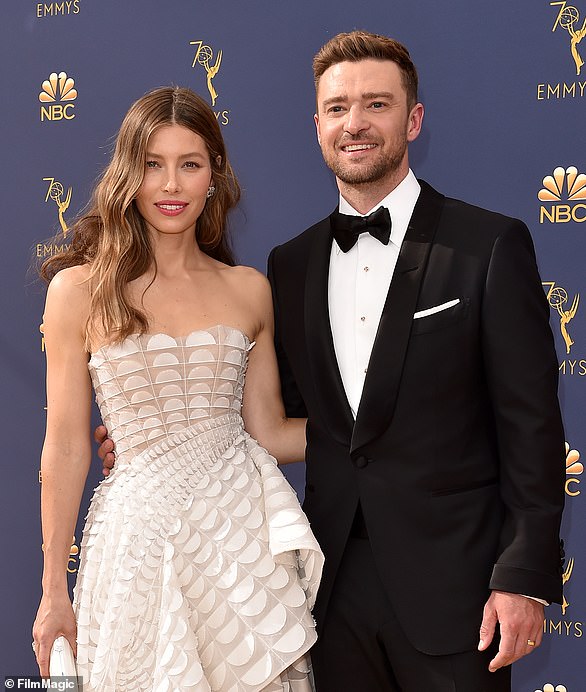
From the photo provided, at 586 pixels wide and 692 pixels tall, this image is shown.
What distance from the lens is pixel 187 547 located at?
1914mm

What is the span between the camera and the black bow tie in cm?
197

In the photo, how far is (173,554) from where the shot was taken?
6.19 feet

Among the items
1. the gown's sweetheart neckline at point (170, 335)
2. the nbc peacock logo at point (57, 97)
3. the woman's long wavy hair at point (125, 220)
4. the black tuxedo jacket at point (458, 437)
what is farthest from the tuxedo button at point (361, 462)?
the nbc peacock logo at point (57, 97)

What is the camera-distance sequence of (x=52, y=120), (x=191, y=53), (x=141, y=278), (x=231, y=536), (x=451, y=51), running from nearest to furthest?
1. (x=231, y=536)
2. (x=141, y=278)
3. (x=451, y=51)
4. (x=191, y=53)
5. (x=52, y=120)

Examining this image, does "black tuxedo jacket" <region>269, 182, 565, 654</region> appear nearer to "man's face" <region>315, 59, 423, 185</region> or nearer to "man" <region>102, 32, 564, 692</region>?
"man" <region>102, 32, 564, 692</region>

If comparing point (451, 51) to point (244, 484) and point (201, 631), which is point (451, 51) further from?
point (201, 631)

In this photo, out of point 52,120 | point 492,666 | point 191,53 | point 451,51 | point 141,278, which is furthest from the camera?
point 52,120

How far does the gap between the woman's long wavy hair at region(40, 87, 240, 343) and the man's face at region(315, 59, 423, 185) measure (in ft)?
0.93

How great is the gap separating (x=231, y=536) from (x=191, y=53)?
64.4 inches

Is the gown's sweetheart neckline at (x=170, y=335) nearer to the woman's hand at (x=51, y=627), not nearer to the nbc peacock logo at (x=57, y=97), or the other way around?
the woman's hand at (x=51, y=627)

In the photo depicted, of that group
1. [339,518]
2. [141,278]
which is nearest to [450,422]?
[339,518]

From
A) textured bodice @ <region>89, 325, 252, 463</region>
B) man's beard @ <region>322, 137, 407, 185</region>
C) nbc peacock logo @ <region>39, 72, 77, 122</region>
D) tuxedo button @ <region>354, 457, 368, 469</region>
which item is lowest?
tuxedo button @ <region>354, 457, 368, 469</region>

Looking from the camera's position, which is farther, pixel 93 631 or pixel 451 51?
pixel 451 51

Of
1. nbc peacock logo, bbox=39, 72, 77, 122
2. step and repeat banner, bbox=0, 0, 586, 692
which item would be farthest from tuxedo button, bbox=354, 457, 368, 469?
nbc peacock logo, bbox=39, 72, 77, 122
